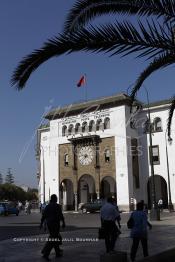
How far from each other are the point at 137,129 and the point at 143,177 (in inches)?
238

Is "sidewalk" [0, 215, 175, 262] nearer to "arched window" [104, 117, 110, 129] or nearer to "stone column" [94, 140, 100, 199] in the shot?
"stone column" [94, 140, 100, 199]

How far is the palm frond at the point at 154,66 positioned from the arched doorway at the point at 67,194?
4826cm

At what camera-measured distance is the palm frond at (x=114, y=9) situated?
9164mm

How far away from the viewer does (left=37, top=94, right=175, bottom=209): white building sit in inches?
2114

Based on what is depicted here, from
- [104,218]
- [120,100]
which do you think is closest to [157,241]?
[104,218]

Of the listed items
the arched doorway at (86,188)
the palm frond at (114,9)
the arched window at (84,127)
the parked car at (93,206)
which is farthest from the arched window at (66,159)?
the palm frond at (114,9)

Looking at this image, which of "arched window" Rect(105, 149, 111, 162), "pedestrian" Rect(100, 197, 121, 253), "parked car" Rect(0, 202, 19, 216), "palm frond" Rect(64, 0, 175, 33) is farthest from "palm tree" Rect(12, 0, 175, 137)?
"arched window" Rect(105, 149, 111, 162)

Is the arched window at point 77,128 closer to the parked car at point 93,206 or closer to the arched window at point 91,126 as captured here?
the arched window at point 91,126

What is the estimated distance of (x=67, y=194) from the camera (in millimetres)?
60688

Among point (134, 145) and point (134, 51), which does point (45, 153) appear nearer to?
point (134, 145)

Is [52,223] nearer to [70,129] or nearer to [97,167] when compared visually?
[97,167]

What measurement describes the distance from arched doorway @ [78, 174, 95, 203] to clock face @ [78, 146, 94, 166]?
3.16m

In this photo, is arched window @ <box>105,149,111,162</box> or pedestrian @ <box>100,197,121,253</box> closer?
pedestrian @ <box>100,197,121,253</box>

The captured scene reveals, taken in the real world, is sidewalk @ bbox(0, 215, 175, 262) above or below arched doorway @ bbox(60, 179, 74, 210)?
below
